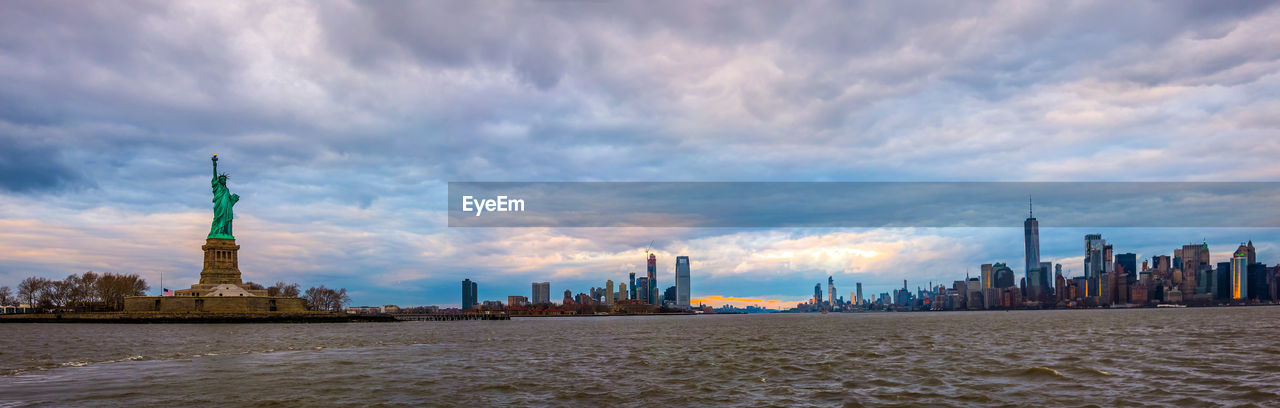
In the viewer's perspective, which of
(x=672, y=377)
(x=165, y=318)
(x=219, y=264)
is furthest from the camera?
(x=219, y=264)

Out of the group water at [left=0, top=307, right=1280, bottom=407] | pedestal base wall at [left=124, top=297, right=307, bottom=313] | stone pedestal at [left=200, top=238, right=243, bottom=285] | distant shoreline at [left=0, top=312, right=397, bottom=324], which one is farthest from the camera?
stone pedestal at [left=200, top=238, right=243, bottom=285]

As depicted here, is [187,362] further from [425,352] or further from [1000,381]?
[1000,381]

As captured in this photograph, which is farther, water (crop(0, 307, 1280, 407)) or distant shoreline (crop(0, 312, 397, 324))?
distant shoreline (crop(0, 312, 397, 324))

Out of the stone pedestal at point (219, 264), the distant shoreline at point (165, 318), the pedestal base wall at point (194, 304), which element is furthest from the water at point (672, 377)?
the stone pedestal at point (219, 264)

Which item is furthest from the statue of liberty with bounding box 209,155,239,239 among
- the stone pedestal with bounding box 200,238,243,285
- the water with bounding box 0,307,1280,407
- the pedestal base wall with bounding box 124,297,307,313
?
the water with bounding box 0,307,1280,407

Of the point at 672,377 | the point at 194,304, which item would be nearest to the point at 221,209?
the point at 194,304

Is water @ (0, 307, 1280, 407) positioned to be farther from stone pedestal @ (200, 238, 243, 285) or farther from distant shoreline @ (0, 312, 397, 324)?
stone pedestal @ (200, 238, 243, 285)

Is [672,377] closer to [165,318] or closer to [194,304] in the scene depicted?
[165,318]
